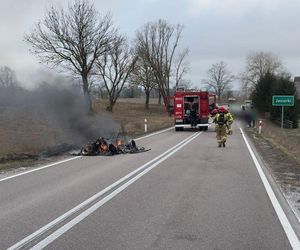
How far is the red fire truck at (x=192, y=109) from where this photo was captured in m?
35.1

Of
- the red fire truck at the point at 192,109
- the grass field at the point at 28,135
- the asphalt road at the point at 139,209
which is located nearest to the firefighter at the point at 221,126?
the grass field at the point at 28,135

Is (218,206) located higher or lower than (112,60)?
lower

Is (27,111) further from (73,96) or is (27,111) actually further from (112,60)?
(112,60)

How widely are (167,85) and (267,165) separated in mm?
58604

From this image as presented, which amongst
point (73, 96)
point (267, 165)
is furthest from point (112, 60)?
point (267, 165)

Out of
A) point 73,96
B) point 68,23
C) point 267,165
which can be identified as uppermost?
point 68,23

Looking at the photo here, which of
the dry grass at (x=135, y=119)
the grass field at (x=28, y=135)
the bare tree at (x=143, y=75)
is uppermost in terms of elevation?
the bare tree at (x=143, y=75)

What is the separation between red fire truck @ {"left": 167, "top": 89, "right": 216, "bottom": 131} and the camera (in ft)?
115

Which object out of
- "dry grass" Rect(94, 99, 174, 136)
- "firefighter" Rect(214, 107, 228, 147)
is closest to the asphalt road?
"firefighter" Rect(214, 107, 228, 147)

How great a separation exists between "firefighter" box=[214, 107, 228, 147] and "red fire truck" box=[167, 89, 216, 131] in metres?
13.7

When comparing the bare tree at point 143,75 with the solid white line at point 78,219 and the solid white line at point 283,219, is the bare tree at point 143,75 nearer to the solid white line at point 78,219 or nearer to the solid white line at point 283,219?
the solid white line at point 283,219

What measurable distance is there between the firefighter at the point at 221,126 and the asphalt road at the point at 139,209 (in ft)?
24.7

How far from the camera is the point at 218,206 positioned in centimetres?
807

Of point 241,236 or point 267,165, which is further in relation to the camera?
point 267,165
